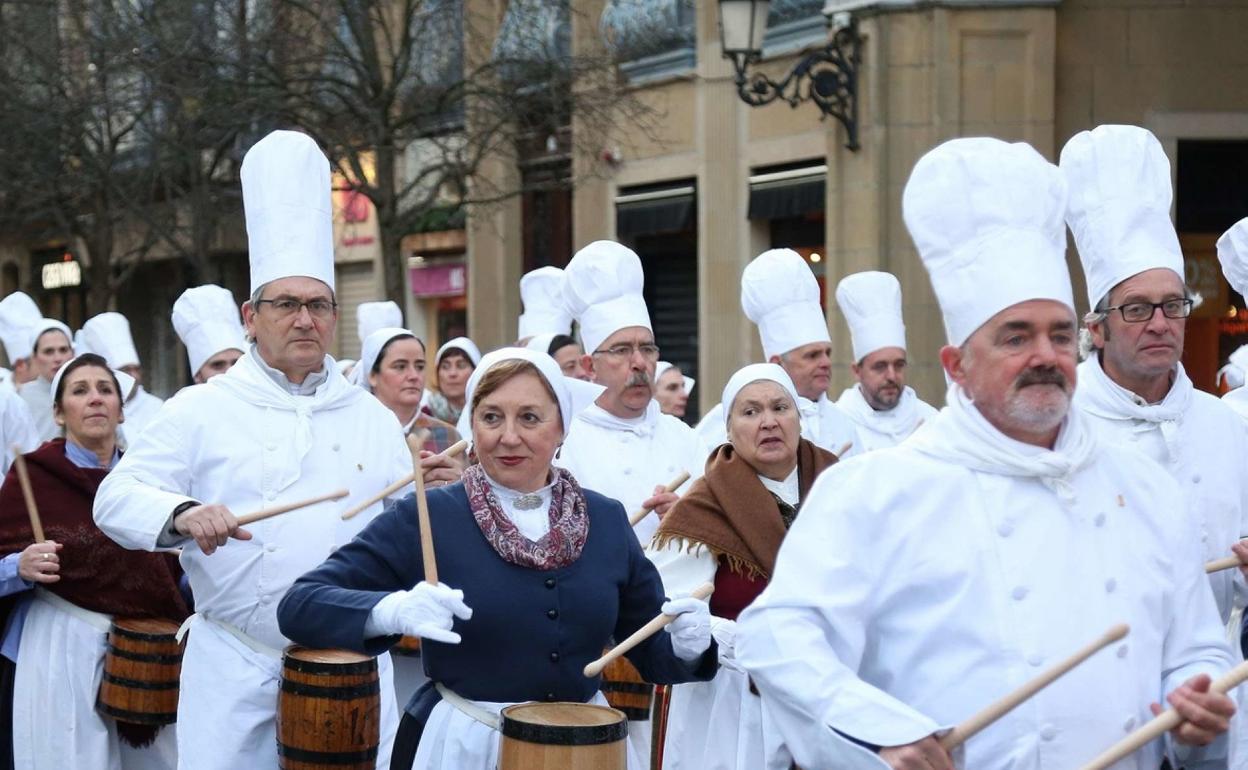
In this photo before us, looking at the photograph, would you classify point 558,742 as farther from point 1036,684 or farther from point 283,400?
point 283,400

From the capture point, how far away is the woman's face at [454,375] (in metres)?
12.9

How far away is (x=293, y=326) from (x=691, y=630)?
234 centimetres

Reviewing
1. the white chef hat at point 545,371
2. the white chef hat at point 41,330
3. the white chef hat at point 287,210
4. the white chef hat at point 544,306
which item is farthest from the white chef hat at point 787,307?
the white chef hat at point 41,330

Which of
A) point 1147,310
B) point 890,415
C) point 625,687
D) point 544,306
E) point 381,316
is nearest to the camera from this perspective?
point 1147,310

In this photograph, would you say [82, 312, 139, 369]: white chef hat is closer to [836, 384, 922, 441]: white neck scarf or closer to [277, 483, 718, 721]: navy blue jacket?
[836, 384, 922, 441]: white neck scarf

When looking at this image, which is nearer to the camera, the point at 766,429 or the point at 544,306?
the point at 766,429

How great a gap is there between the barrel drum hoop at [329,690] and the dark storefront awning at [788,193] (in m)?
12.1

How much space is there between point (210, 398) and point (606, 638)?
2.13 metres

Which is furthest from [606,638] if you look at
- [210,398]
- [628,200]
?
[628,200]

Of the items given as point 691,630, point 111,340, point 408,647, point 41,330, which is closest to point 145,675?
point 408,647

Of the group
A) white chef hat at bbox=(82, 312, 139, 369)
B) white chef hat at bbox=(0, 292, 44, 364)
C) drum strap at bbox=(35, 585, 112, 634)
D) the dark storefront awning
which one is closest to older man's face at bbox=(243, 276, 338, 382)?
drum strap at bbox=(35, 585, 112, 634)

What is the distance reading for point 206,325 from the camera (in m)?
12.2

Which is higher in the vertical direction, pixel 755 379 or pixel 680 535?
pixel 755 379

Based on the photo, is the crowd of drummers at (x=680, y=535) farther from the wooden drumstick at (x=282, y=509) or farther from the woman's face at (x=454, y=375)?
the woman's face at (x=454, y=375)
